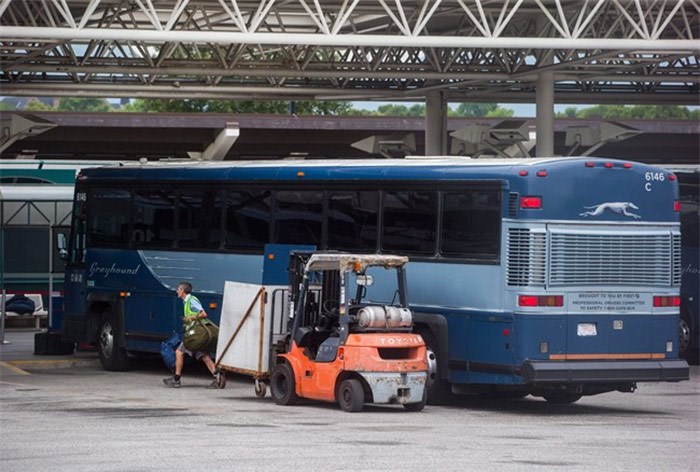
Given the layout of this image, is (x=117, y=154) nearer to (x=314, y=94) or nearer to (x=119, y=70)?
(x=314, y=94)

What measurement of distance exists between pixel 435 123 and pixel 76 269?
61.1 ft

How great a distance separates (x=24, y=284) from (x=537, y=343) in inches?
996

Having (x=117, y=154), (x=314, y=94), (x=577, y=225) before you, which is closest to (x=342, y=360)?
(x=577, y=225)

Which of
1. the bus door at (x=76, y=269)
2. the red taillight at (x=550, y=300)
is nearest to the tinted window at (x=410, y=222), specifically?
the red taillight at (x=550, y=300)

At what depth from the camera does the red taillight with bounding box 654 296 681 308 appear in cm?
2058

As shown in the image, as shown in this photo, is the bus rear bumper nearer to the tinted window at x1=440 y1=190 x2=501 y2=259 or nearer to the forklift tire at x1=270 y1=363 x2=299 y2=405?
the tinted window at x1=440 y1=190 x2=501 y2=259

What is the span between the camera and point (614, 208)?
796 inches

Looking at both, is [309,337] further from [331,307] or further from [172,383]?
[172,383]

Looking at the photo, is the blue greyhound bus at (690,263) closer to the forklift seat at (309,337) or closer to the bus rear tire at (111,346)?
the forklift seat at (309,337)

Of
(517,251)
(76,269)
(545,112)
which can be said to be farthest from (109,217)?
(545,112)

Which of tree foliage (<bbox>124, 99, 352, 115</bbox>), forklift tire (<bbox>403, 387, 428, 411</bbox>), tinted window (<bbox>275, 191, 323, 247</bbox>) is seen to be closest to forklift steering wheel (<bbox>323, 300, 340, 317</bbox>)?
forklift tire (<bbox>403, 387, 428, 411</bbox>)

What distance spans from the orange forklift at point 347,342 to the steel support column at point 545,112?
17718 mm

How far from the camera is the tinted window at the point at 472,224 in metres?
19.9

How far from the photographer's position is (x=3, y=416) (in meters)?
18.5
